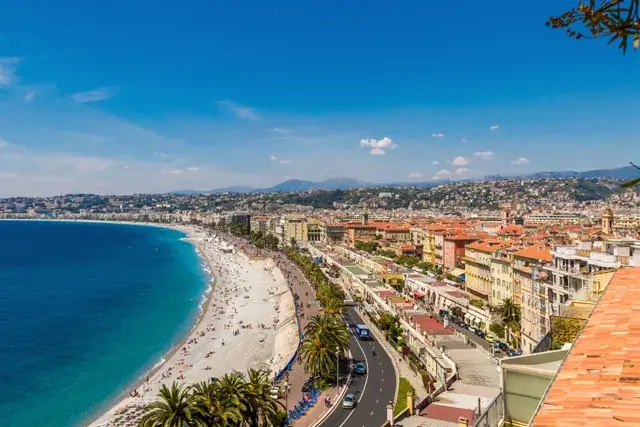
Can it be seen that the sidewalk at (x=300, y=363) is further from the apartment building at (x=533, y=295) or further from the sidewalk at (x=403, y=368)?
the apartment building at (x=533, y=295)

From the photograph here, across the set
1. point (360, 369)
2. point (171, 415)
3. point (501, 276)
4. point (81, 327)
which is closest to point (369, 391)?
point (360, 369)

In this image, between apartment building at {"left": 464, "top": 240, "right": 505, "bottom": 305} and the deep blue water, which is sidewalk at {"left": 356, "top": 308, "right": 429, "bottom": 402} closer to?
apartment building at {"left": 464, "top": 240, "right": 505, "bottom": 305}

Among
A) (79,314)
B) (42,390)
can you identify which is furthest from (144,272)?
(42,390)

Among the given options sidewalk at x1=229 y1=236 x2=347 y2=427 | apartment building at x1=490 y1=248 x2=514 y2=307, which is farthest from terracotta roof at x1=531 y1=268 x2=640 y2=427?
apartment building at x1=490 y1=248 x2=514 y2=307

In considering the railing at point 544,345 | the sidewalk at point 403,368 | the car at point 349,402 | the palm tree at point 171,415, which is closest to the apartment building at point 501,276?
the sidewalk at point 403,368

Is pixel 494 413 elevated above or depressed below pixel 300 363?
above

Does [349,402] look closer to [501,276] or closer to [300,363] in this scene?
[300,363]

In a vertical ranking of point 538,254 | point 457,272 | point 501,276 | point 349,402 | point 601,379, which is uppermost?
point 601,379

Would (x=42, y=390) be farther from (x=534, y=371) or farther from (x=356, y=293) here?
(x=534, y=371)
